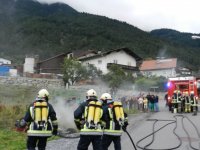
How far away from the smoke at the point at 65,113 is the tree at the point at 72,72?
69.4 ft

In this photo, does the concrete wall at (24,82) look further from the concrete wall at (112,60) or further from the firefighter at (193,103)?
the concrete wall at (112,60)

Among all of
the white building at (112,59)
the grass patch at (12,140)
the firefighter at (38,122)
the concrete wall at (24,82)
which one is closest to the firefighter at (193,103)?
the grass patch at (12,140)

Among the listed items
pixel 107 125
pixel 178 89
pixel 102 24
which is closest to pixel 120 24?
pixel 102 24

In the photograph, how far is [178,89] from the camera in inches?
1241

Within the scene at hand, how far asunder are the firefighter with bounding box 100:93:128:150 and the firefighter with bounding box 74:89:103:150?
23.2 inches

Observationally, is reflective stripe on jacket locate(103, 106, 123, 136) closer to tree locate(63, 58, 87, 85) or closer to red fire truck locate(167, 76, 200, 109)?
red fire truck locate(167, 76, 200, 109)

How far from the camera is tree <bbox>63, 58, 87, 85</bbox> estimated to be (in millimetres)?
48156

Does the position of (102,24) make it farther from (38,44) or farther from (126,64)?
(126,64)

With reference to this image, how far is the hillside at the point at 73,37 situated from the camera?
392 feet

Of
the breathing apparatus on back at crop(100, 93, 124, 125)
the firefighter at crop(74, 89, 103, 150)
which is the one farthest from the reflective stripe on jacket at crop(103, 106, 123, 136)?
the firefighter at crop(74, 89, 103, 150)

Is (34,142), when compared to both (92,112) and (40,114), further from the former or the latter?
(92,112)

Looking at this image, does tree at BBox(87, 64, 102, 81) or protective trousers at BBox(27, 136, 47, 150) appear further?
tree at BBox(87, 64, 102, 81)

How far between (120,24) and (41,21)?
28620 mm

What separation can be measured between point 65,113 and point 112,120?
12023 mm
